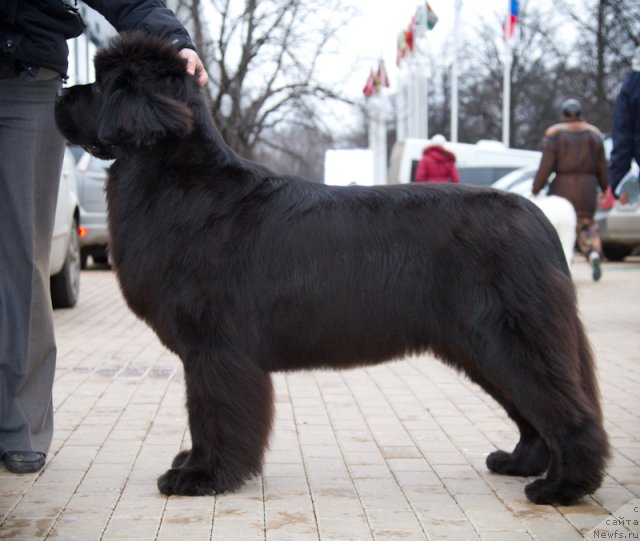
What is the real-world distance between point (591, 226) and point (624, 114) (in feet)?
22.1

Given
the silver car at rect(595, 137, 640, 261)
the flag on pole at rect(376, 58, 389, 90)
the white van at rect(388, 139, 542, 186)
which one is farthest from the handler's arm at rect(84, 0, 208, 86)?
the flag on pole at rect(376, 58, 389, 90)

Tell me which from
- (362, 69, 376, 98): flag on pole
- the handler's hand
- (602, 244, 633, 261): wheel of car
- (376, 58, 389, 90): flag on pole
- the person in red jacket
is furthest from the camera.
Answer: (362, 69, 376, 98): flag on pole

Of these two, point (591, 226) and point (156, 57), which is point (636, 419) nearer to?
point (156, 57)

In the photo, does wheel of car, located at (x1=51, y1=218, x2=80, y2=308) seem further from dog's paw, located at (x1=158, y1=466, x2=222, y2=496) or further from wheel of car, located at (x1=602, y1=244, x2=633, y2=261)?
wheel of car, located at (x1=602, y1=244, x2=633, y2=261)

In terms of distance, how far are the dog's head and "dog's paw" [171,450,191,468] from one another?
1290mm

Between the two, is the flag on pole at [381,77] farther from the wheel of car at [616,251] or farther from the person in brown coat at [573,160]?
the person in brown coat at [573,160]

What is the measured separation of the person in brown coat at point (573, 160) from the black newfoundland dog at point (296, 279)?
889 centimetres

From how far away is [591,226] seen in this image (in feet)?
43.9

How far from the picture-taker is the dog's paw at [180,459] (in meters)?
4.09

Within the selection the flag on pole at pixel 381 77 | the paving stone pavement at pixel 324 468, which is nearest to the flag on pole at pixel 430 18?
the flag on pole at pixel 381 77

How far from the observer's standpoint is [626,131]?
271 inches

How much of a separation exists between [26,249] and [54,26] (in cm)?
96

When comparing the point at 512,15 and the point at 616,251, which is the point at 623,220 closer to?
the point at 616,251

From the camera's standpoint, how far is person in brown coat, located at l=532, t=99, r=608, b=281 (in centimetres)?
1238
